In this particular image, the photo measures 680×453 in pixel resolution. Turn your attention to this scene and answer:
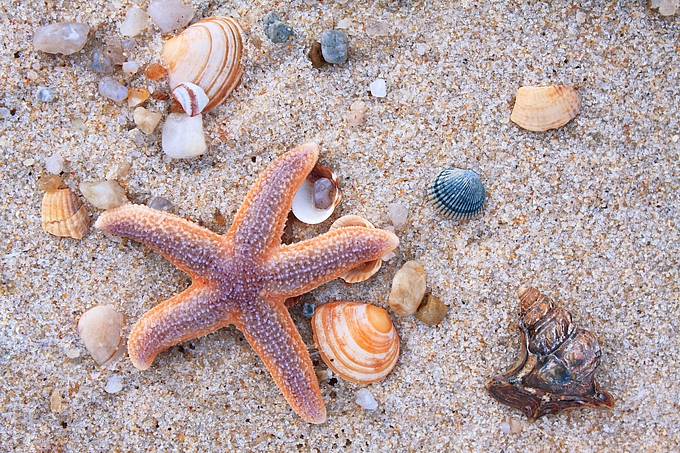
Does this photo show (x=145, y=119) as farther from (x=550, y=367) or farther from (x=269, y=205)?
(x=550, y=367)

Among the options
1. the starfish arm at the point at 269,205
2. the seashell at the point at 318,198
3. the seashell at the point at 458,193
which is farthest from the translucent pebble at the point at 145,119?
the seashell at the point at 458,193

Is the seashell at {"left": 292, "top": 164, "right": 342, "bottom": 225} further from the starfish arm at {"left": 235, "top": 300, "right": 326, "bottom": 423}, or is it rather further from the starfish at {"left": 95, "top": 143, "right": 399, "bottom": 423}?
the starfish arm at {"left": 235, "top": 300, "right": 326, "bottom": 423}

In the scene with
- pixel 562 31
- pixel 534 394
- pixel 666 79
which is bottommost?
pixel 534 394

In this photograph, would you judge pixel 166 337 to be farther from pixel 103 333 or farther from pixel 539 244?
pixel 539 244

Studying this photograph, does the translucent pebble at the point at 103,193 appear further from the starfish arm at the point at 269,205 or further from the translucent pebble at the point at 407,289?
the translucent pebble at the point at 407,289

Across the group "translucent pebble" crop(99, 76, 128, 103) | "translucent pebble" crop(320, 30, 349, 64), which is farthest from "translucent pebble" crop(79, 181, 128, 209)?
"translucent pebble" crop(320, 30, 349, 64)

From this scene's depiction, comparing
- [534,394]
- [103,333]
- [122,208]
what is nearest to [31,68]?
[122,208]
